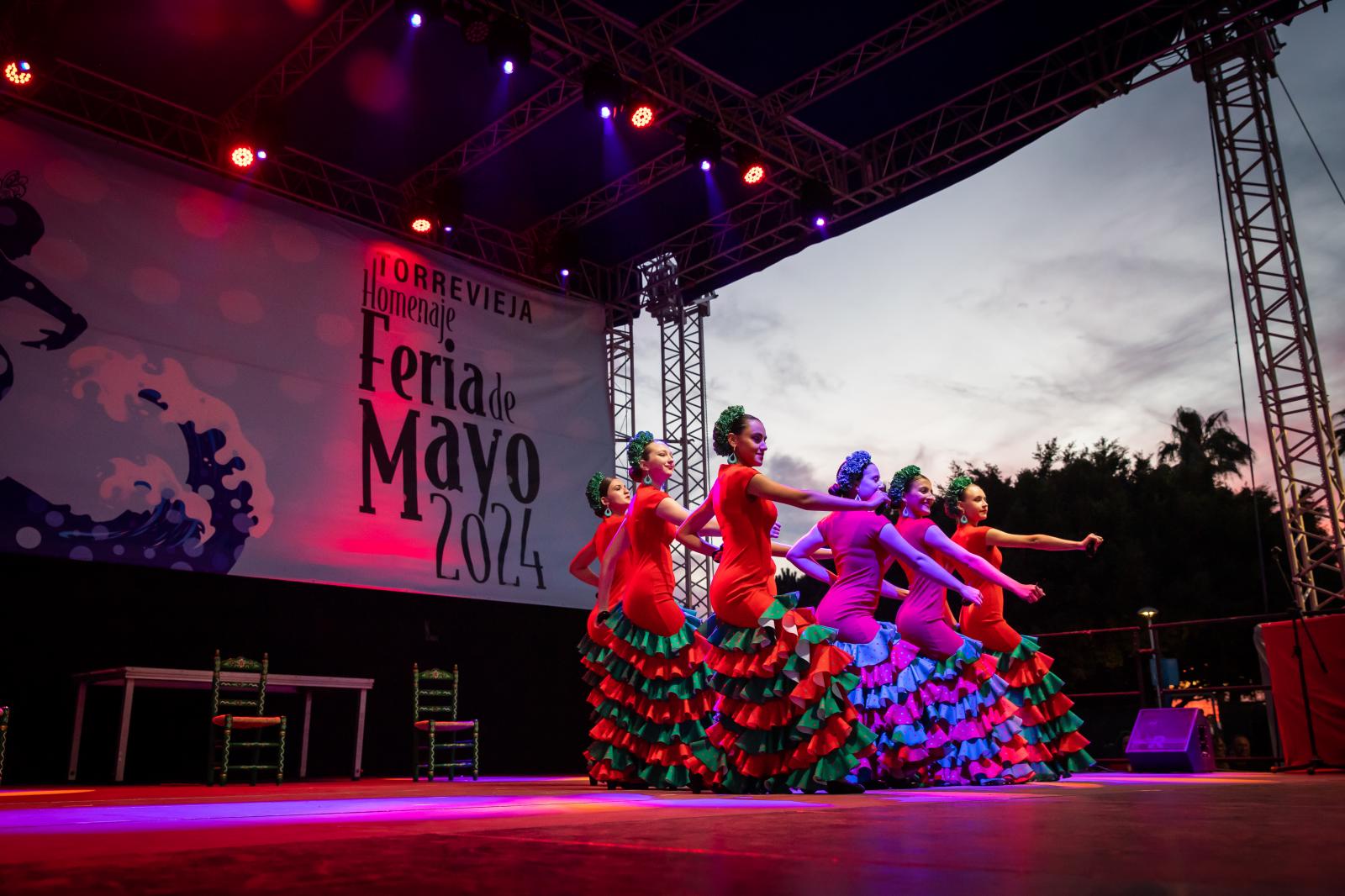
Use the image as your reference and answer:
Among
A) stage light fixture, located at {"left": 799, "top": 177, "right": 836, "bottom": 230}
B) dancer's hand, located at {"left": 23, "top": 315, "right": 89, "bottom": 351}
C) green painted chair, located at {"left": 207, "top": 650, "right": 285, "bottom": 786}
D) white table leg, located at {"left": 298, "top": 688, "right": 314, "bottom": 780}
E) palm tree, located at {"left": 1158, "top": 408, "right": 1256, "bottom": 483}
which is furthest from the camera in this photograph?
palm tree, located at {"left": 1158, "top": 408, "right": 1256, "bottom": 483}

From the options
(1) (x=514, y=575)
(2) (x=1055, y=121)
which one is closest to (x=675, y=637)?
(1) (x=514, y=575)

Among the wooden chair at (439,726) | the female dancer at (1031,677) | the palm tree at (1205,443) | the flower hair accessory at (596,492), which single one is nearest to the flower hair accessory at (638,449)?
the flower hair accessory at (596,492)

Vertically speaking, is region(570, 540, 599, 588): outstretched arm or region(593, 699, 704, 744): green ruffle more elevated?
region(570, 540, 599, 588): outstretched arm

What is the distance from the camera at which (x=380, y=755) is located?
830cm

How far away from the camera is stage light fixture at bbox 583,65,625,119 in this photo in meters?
7.33

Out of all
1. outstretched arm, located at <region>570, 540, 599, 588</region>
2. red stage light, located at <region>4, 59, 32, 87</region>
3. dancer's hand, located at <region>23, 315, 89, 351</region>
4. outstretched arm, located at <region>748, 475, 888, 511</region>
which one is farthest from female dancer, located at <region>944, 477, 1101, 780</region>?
red stage light, located at <region>4, 59, 32, 87</region>

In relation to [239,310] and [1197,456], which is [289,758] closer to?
[239,310]

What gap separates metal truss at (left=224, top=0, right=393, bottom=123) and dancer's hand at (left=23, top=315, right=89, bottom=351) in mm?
2064

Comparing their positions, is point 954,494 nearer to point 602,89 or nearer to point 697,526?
point 697,526

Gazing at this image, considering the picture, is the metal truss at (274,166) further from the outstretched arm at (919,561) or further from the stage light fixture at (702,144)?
the outstretched arm at (919,561)

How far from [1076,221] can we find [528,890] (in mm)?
12881

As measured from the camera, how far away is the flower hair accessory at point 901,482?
17.5 ft

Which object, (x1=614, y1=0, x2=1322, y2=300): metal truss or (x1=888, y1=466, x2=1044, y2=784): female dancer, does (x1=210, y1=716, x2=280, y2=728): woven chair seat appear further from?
(x1=614, y1=0, x2=1322, y2=300): metal truss

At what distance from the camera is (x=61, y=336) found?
7039mm
